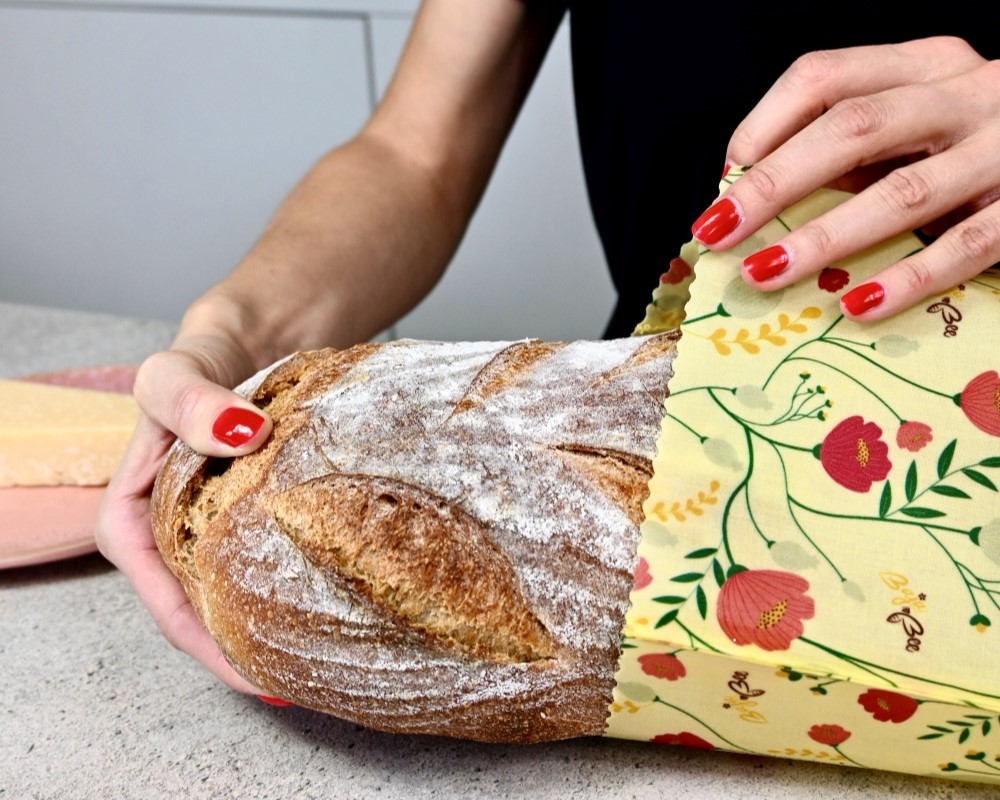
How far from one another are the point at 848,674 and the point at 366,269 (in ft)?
2.75

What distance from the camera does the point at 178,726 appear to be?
0.86 meters

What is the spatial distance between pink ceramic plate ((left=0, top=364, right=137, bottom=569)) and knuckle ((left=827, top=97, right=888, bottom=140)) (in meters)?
0.84

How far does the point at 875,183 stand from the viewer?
2.37ft

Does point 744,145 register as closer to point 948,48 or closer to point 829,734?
point 948,48

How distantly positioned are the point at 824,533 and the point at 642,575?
0.42ft

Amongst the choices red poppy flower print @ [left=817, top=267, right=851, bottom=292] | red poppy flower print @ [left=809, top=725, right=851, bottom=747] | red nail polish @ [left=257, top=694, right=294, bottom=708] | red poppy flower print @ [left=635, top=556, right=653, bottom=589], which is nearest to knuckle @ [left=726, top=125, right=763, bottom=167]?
red poppy flower print @ [left=817, top=267, right=851, bottom=292]

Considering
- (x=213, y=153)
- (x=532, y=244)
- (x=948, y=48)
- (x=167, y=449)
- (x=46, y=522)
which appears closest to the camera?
(x=948, y=48)

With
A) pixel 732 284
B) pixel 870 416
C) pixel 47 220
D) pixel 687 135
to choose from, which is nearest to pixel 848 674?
pixel 870 416

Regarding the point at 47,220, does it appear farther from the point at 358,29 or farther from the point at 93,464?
the point at 93,464

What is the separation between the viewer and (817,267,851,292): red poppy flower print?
0.73 meters

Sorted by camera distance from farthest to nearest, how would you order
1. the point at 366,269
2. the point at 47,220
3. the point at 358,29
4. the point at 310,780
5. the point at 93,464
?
the point at 47,220 → the point at 358,29 → the point at 366,269 → the point at 93,464 → the point at 310,780

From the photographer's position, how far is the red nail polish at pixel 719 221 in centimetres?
72

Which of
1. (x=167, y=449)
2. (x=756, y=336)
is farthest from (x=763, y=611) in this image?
(x=167, y=449)

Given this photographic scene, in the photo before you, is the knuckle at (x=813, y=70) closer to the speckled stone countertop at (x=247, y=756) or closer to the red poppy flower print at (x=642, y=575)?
the red poppy flower print at (x=642, y=575)
